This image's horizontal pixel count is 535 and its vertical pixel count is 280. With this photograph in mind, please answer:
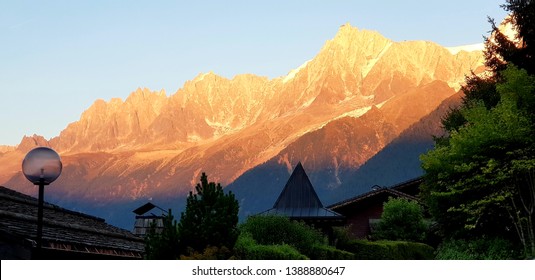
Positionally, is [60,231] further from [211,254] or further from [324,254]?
[324,254]

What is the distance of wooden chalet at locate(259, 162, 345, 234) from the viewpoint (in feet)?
142

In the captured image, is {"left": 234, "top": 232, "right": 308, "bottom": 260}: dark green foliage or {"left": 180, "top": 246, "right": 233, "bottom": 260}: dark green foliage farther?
{"left": 234, "top": 232, "right": 308, "bottom": 260}: dark green foliage

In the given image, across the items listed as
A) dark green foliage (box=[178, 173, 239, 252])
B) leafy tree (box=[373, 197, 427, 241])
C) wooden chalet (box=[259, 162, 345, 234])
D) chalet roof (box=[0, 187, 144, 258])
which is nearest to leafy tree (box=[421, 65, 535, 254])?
wooden chalet (box=[259, 162, 345, 234])

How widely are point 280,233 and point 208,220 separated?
38.4 feet

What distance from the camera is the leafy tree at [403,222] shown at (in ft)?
155

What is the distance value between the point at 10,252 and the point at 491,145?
836 inches

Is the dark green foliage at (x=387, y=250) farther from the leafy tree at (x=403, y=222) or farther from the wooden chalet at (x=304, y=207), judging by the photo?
the leafy tree at (x=403, y=222)

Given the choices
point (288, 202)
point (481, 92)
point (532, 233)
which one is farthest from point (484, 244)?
point (481, 92)

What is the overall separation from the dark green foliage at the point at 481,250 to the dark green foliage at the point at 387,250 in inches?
79.5

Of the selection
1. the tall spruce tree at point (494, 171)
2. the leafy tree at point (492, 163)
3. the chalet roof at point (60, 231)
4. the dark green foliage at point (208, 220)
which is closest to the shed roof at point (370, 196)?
the tall spruce tree at point (494, 171)

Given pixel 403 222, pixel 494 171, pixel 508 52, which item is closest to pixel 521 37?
pixel 508 52

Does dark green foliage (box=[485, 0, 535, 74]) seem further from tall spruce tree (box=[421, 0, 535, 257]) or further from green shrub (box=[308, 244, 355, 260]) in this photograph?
green shrub (box=[308, 244, 355, 260])

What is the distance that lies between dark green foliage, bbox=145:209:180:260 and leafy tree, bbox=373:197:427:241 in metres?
29.1
